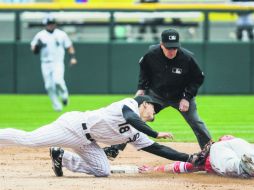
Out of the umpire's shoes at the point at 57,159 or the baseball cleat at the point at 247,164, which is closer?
the baseball cleat at the point at 247,164

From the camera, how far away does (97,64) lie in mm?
23406

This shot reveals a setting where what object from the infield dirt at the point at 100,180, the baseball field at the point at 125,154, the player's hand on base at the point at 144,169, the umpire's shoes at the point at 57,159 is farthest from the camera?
the player's hand on base at the point at 144,169

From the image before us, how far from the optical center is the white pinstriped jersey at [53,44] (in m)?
18.8

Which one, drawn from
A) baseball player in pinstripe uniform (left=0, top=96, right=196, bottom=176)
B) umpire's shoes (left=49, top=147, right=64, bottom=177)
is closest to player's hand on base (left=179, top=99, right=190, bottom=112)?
baseball player in pinstripe uniform (left=0, top=96, right=196, bottom=176)

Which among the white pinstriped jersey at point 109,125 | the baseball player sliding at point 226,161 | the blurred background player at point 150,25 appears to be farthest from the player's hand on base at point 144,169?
the blurred background player at point 150,25

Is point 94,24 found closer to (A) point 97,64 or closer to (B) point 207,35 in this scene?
(A) point 97,64

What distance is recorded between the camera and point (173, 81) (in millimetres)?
10242

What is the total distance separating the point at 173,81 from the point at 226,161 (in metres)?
1.61

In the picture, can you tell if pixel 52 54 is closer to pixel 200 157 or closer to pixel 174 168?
pixel 174 168

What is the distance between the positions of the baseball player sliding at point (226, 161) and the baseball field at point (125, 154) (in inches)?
3.6

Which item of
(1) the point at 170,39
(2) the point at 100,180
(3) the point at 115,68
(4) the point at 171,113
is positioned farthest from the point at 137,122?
(3) the point at 115,68

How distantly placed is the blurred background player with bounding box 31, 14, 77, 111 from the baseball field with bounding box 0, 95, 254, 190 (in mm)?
435

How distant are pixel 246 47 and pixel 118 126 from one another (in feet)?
49.6

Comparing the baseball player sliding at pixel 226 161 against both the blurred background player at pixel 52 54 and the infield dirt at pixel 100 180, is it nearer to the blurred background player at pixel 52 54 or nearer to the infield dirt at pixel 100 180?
the infield dirt at pixel 100 180
